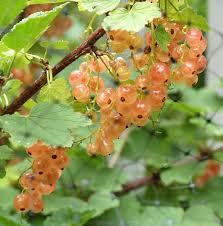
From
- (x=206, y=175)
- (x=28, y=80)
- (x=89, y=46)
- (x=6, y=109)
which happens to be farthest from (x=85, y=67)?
(x=206, y=175)

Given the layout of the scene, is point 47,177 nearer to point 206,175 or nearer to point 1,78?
point 1,78

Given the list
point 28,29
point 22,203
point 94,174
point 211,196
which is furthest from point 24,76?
point 28,29

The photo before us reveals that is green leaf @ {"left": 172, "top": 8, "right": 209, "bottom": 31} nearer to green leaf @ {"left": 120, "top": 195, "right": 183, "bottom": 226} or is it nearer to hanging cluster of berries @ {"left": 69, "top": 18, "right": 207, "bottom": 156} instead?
hanging cluster of berries @ {"left": 69, "top": 18, "right": 207, "bottom": 156}

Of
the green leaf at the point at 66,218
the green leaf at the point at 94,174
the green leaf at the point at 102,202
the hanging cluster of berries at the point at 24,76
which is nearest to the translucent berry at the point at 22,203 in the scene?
the green leaf at the point at 66,218

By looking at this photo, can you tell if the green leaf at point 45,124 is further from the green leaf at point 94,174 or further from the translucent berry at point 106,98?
the green leaf at point 94,174

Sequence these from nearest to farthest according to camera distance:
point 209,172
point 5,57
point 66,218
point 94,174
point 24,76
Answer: point 5,57
point 66,218
point 94,174
point 24,76
point 209,172

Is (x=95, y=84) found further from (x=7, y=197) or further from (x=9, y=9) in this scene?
(x=7, y=197)
